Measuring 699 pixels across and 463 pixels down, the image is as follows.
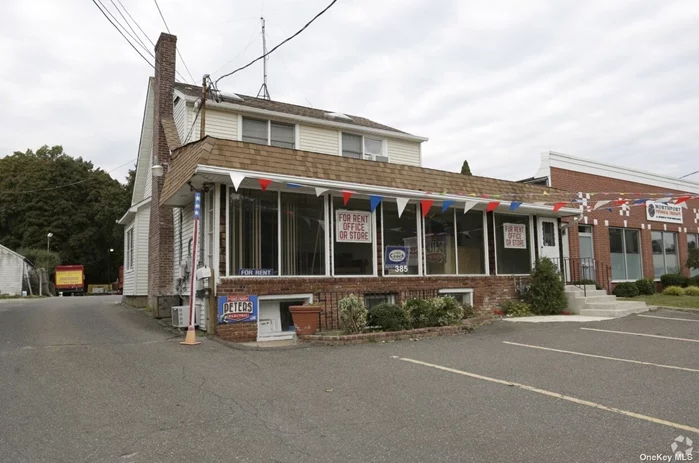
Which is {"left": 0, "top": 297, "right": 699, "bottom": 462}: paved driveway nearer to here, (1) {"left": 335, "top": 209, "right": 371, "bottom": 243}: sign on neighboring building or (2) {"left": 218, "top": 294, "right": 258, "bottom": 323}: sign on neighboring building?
(2) {"left": 218, "top": 294, "right": 258, "bottom": 323}: sign on neighboring building

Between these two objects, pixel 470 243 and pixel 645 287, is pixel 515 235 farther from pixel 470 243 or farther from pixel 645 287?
pixel 645 287

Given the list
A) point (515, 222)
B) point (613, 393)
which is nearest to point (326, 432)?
point (613, 393)

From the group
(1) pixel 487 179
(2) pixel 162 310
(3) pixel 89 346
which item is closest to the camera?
(3) pixel 89 346

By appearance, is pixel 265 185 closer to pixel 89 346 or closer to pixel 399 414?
pixel 89 346

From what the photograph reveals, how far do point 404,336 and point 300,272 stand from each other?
2.77 metres

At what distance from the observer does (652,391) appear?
6.05m

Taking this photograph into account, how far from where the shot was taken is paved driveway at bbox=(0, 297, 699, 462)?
4.37m

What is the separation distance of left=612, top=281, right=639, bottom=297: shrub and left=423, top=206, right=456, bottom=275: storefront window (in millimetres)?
8987

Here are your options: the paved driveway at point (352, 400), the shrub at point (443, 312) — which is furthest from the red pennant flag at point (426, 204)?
the paved driveway at point (352, 400)

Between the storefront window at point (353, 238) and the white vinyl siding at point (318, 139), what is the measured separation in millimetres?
5217

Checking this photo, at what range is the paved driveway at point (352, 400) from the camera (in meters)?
4.37

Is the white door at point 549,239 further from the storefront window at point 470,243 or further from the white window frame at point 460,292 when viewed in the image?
the white window frame at point 460,292

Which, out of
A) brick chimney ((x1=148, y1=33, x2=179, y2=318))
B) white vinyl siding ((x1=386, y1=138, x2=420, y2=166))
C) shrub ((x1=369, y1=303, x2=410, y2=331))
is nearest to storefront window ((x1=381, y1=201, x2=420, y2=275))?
shrub ((x1=369, y1=303, x2=410, y2=331))

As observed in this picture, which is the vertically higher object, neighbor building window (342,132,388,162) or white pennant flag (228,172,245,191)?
neighbor building window (342,132,388,162)
